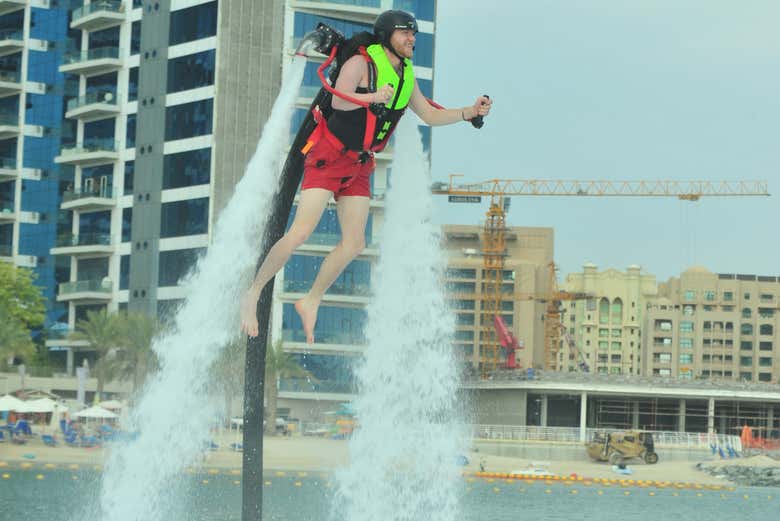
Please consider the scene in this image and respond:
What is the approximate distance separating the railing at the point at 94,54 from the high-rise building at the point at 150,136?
8 cm

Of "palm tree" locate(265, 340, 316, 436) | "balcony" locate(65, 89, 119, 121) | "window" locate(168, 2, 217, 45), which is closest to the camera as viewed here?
"palm tree" locate(265, 340, 316, 436)

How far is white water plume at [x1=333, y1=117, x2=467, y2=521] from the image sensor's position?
1542cm

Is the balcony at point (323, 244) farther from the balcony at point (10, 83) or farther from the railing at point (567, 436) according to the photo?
the balcony at point (10, 83)

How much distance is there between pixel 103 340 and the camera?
240 ft

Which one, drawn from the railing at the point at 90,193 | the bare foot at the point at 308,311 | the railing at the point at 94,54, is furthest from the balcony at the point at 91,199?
the bare foot at the point at 308,311

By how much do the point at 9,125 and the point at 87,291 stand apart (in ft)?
48.6

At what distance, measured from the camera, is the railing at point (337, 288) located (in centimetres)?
5266

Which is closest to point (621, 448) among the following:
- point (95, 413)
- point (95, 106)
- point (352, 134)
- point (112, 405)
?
point (112, 405)

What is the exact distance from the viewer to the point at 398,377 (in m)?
16.8

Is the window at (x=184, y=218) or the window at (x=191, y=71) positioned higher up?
the window at (x=191, y=71)

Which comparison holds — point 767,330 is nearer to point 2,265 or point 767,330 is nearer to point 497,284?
point 497,284

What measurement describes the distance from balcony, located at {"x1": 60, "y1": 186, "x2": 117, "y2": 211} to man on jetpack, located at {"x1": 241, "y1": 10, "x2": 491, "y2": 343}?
70.5 m

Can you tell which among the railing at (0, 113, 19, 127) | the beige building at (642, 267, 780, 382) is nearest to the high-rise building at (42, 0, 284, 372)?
the railing at (0, 113, 19, 127)

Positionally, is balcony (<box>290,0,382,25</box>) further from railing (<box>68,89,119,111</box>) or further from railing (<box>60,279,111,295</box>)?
railing (<box>60,279,111,295</box>)
